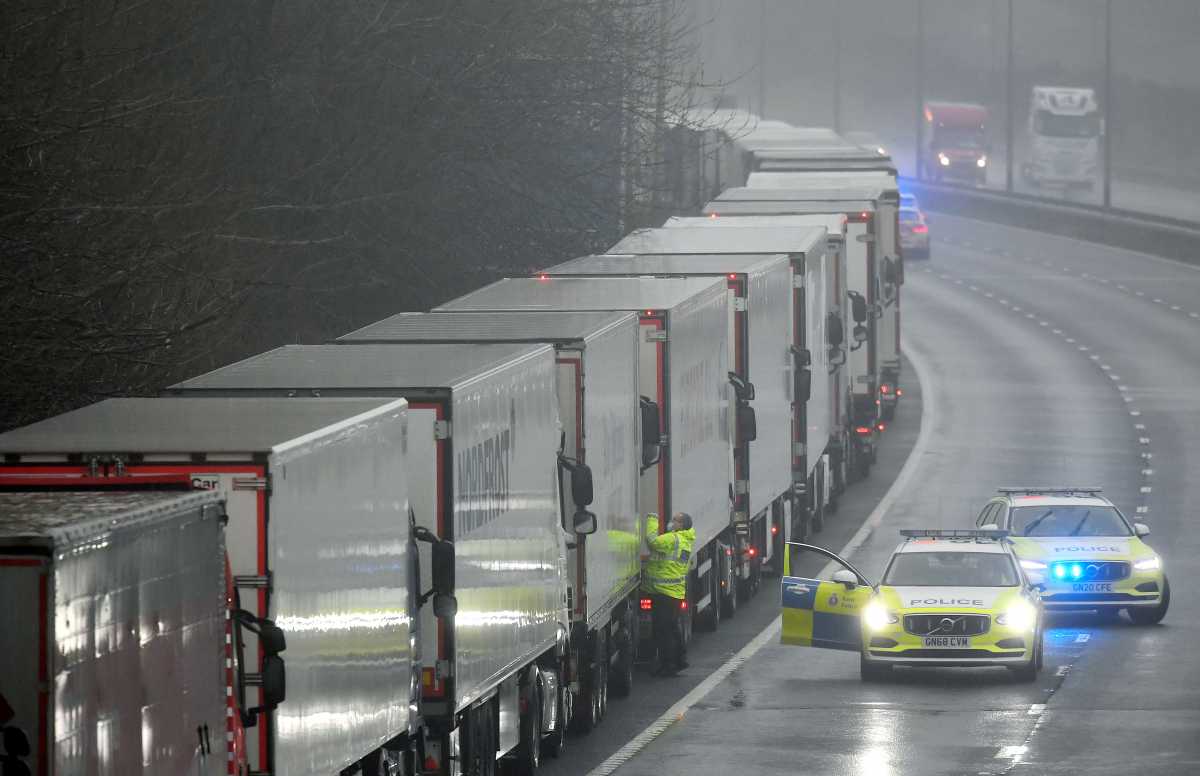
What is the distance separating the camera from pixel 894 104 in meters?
151

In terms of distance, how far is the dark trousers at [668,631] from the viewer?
912 inches

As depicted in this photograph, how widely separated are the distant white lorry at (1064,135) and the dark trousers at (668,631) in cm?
8293

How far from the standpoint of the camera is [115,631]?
10258mm

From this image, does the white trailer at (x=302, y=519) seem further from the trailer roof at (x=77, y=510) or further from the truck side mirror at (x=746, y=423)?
the truck side mirror at (x=746, y=423)

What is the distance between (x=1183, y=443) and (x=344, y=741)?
3178cm

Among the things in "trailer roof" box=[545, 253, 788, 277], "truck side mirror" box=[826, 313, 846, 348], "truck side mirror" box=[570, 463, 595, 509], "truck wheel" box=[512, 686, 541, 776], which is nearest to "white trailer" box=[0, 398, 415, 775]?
"truck wheel" box=[512, 686, 541, 776]

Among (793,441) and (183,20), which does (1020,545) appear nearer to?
(793,441)

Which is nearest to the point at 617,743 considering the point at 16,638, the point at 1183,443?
the point at 16,638

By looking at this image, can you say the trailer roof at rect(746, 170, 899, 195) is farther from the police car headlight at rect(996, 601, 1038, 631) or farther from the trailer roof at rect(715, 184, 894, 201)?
the police car headlight at rect(996, 601, 1038, 631)

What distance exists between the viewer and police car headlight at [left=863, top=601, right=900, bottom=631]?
22.9m

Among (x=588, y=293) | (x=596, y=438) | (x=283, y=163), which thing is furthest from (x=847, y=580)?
(x=283, y=163)

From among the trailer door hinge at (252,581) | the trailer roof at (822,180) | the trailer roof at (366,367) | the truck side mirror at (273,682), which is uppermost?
the trailer roof at (822,180)

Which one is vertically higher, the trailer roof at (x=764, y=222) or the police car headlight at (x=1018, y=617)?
the trailer roof at (x=764, y=222)

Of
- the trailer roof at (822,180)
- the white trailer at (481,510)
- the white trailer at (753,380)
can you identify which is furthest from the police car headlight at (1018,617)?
the trailer roof at (822,180)
